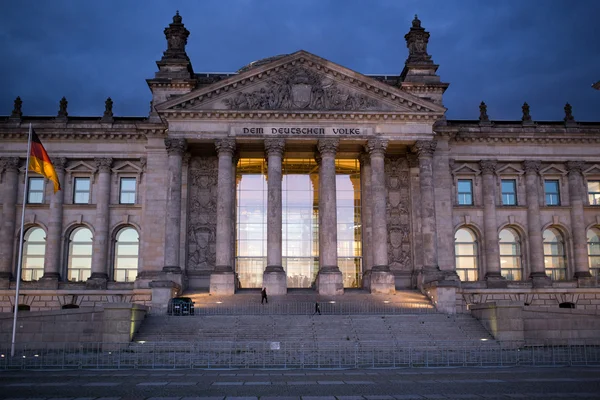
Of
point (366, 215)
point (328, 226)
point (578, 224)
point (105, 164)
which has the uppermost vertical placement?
point (105, 164)

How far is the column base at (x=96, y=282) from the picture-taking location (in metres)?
53.1

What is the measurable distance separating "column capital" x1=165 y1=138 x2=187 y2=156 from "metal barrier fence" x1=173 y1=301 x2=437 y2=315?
41.8ft

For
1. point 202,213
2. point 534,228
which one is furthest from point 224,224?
point 534,228

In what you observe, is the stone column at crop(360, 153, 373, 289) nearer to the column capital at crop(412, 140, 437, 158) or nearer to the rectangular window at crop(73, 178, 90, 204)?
the column capital at crop(412, 140, 437, 158)

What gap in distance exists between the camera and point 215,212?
54.7 meters

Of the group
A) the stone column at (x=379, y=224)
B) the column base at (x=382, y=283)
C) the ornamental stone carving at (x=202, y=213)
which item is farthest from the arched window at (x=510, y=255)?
the ornamental stone carving at (x=202, y=213)

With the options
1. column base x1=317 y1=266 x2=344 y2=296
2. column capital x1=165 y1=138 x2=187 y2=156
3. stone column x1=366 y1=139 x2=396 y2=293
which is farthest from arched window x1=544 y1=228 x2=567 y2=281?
column capital x1=165 y1=138 x2=187 y2=156

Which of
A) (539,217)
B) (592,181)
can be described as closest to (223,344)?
(539,217)

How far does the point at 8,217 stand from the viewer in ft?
180

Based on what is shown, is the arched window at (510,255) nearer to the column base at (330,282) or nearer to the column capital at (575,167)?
the column capital at (575,167)

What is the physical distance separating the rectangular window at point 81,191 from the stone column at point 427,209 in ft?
95.6

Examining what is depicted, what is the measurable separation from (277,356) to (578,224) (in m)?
37.4

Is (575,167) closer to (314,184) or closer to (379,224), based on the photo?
(379,224)

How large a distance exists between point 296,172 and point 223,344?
2574 cm
